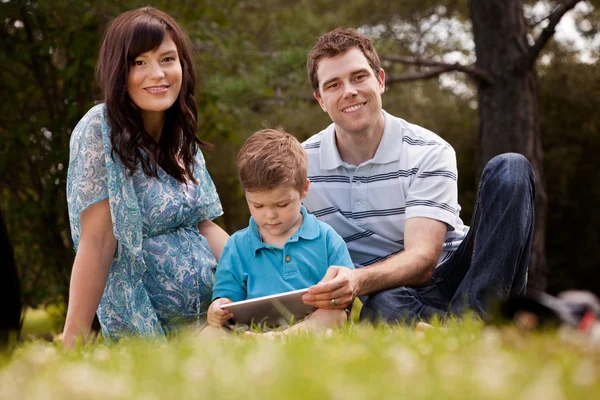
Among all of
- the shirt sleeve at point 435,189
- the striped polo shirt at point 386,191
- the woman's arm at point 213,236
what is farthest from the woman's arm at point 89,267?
the shirt sleeve at point 435,189

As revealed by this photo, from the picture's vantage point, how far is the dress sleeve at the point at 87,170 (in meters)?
3.33

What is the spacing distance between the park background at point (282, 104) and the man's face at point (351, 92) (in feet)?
1.41

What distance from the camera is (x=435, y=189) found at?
12.1ft

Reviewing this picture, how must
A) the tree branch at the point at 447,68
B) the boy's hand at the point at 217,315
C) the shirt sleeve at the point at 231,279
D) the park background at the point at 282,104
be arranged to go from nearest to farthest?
1. the boy's hand at the point at 217,315
2. the shirt sleeve at the point at 231,279
3. the park background at the point at 282,104
4. the tree branch at the point at 447,68

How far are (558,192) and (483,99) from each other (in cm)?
334

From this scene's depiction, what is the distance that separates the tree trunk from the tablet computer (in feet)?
14.4

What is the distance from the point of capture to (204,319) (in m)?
3.72

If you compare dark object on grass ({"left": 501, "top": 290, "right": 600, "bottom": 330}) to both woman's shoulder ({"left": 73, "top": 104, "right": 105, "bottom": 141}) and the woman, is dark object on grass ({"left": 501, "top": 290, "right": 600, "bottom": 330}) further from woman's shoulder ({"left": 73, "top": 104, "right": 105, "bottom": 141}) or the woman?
woman's shoulder ({"left": 73, "top": 104, "right": 105, "bottom": 141})

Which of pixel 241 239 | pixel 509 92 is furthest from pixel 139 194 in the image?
pixel 509 92

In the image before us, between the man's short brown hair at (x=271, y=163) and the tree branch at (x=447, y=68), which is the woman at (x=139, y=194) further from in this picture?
the tree branch at (x=447, y=68)

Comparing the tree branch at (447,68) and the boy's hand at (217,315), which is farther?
the tree branch at (447,68)

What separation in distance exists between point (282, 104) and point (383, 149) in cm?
388

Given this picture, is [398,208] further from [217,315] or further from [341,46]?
[217,315]

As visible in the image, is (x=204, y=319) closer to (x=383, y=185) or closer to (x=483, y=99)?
(x=383, y=185)
